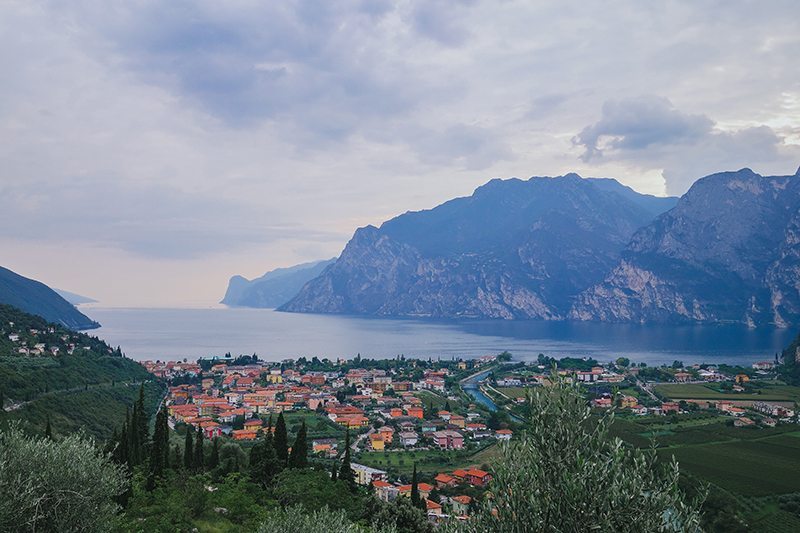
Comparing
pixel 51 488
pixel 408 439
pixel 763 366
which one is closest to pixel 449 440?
pixel 408 439

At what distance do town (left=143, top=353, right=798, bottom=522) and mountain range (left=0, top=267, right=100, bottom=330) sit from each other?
282ft

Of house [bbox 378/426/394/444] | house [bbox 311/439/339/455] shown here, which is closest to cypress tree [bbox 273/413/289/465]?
house [bbox 311/439/339/455]

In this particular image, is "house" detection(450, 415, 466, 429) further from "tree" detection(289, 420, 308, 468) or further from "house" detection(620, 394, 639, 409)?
"tree" detection(289, 420, 308, 468)

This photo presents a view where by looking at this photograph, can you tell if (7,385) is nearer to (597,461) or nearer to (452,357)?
(597,461)

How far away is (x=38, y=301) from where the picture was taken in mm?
164625

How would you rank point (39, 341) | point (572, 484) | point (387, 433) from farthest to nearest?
point (39, 341)
point (387, 433)
point (572, 484)

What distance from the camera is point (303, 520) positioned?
518 inches

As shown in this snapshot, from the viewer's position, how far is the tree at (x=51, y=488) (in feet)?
37.7

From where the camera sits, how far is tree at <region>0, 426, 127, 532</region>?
11492 millimetres

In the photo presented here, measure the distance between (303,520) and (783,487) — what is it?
38.3 m

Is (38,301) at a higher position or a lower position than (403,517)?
higher

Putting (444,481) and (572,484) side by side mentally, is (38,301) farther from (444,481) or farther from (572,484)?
(572,484)

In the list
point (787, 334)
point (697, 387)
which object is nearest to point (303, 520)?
point (697, 387)

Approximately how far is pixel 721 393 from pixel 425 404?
40471mm
